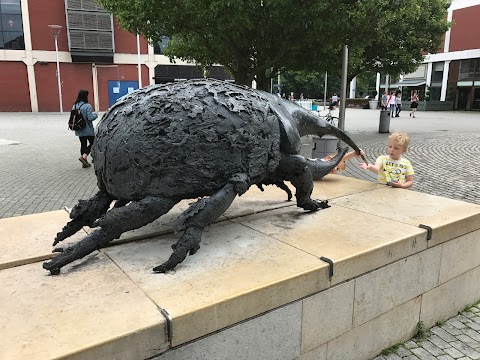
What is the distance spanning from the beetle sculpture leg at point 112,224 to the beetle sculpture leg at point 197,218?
21 cm

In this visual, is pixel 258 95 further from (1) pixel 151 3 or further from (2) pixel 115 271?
(1) pixel 151 3

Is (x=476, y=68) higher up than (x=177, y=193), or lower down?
higher up

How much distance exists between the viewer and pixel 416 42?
55.1 ft

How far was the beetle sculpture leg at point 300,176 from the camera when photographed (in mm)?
3342

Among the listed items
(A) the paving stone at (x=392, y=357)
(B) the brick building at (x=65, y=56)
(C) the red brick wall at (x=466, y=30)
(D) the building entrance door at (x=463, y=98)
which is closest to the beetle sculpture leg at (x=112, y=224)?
(A) the paving stone at (x=392, y=357)

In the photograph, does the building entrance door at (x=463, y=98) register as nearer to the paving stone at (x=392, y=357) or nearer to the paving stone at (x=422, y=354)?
the paving stone at (x=422, y=354)

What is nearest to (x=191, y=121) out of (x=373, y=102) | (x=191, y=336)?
(x=191, y=336)

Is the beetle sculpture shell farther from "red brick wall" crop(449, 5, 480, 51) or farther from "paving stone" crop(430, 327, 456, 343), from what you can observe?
"red brick wall" crop(449, 5, 480, 51)

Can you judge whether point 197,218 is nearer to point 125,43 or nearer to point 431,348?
point 431,348

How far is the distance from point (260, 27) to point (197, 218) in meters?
8.03

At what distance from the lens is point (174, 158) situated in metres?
2.55

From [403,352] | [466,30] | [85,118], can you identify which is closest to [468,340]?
[403,352]

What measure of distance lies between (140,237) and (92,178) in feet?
18.4

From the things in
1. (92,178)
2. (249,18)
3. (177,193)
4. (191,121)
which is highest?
(249,18)
